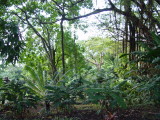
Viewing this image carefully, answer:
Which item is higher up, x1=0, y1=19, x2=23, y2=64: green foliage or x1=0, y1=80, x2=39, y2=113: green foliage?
x1=0, y1=19, x2=23, y2=64: green foliage

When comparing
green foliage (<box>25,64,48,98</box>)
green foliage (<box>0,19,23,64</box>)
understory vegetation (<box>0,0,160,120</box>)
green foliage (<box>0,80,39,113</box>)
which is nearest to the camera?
understory vegetation (<box>0,0,160,120</box>)

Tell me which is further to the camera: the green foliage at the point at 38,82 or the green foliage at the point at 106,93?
the green foliage at the point at 38,82

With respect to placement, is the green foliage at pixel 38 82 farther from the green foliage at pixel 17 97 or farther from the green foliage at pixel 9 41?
the green foliage at pixel 17 97

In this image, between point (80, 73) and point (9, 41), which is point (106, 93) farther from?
point (80, 73)

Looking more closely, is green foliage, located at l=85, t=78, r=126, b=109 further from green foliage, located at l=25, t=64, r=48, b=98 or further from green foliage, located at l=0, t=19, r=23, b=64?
green foliage, located at l=0, t=19, r=23, b=64

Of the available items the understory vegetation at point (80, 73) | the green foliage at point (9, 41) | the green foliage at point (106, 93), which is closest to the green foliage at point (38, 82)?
the understory vegetation at point (80, 73)

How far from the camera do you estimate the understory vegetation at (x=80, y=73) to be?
2669 mm

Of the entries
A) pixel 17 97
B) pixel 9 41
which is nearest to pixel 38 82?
pixel 17 97

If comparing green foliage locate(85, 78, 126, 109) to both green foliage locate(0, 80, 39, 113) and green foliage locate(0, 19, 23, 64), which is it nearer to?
green foliage locate(0, 80, 39, 113)

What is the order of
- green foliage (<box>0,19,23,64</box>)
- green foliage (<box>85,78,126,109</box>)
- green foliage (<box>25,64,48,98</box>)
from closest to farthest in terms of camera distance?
green foliage (<box>85,78,126,109</box>), green foliage (<box>0,19,23,64</box>), green foliage (<box>25,64,48,98</box>)

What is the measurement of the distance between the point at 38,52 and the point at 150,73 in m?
6.43

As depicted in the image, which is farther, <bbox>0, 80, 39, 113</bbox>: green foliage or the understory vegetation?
<bbox>0, 80, 39, 113</bbox>: green foliage

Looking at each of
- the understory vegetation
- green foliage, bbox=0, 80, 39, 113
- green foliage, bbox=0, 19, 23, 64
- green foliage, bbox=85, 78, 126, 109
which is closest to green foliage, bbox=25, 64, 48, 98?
the understory vegetation

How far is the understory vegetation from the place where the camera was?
2669 millimetres
